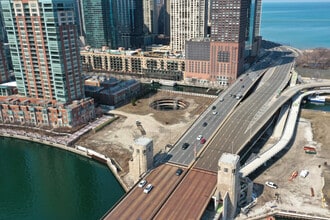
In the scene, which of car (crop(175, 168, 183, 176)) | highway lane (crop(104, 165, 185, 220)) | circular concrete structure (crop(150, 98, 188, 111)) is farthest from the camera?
circular concrete structure (crop(150, 98, 188, 111))

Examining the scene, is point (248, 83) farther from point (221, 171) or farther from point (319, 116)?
point (221, 171)

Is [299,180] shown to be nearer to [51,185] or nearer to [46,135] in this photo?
[51,185]

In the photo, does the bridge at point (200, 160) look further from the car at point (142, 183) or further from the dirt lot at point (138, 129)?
the dirt lot at point (138, 129)

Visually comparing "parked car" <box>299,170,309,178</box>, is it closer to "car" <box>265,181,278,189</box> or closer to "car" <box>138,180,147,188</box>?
"car" <box>265,181,278,189</box>

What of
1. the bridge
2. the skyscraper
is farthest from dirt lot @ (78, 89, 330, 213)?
the skyscraper

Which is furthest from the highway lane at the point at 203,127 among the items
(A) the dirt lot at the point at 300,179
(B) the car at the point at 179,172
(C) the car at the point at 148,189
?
(A) the dirt lot at the point at 300,179

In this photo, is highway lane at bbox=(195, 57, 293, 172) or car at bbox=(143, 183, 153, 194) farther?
highway lane at bbox=(195, 57, 293, 172)
